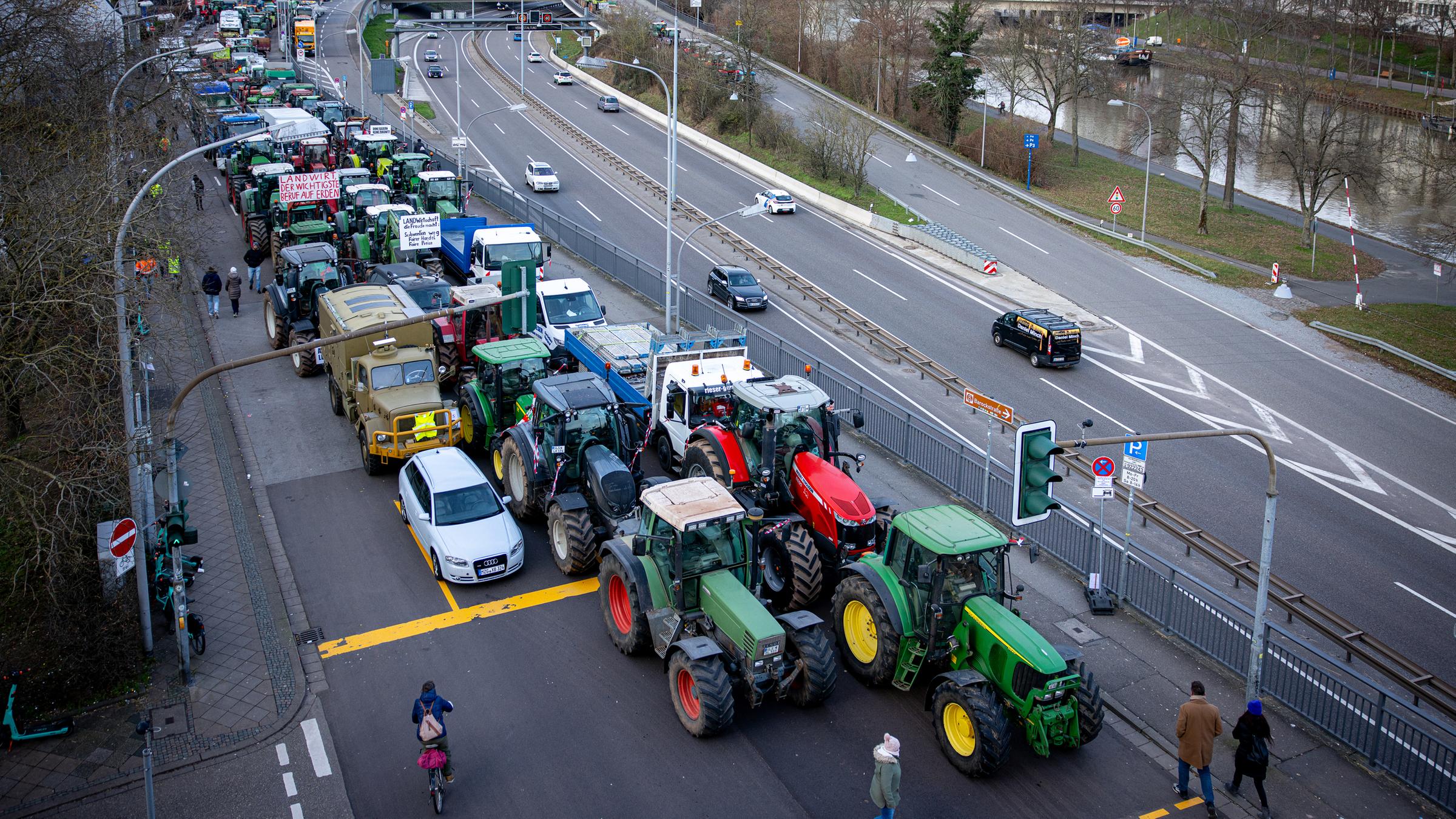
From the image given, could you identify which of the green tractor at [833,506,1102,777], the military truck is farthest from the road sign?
the military truck

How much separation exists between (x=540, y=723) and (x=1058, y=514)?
385 inches

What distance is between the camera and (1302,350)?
3369 cm

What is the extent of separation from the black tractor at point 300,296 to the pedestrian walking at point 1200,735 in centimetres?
2149

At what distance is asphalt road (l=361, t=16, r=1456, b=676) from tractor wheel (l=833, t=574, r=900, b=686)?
10200 millimetres

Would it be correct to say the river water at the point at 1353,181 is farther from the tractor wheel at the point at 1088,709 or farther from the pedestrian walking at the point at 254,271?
the pedestrian walking at the point at 254,271

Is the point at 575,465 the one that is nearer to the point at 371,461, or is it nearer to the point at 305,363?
the point at 371,461

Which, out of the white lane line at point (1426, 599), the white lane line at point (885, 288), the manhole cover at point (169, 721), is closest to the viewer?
the manhole cover at point (169, 721)

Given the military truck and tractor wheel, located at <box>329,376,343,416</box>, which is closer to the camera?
the military truck

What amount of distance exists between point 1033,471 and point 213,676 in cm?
1148

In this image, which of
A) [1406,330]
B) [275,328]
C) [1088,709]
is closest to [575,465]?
[1088,709]

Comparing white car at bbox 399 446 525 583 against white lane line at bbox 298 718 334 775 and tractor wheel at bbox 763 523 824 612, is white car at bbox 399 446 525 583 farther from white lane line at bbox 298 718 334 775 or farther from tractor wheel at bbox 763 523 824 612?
tractor wheel at bbox 763 523 824 612

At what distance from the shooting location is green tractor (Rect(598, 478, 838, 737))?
Result: 13.1 meters

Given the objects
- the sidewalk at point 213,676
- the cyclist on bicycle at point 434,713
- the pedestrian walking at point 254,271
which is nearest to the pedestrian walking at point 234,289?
the pedestrian walking at point 254,271

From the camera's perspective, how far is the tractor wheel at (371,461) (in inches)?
826
